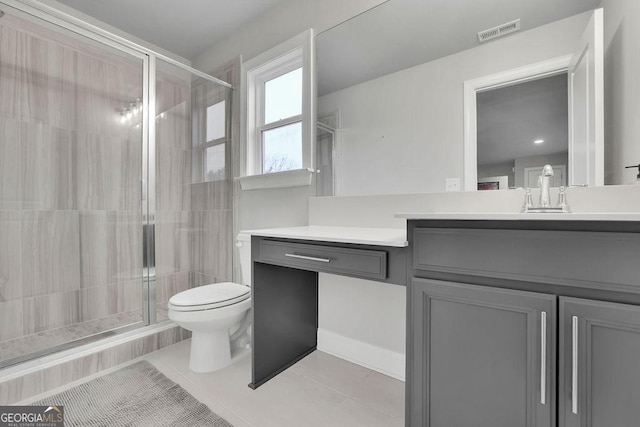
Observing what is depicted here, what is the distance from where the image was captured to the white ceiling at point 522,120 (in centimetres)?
115

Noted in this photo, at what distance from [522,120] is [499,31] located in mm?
437

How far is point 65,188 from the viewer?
195cm

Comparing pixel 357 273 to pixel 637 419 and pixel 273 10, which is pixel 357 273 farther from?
pixel 273 10

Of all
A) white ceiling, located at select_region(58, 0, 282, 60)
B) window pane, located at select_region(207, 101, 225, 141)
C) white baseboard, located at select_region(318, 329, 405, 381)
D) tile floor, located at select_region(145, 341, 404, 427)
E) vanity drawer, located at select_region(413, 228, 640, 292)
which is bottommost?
tile floor, located at select_region(145, 341, 404, 427)

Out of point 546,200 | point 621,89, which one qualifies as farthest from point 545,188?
point 621,89

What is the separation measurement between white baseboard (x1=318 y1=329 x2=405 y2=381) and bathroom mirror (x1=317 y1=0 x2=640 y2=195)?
0.93 m

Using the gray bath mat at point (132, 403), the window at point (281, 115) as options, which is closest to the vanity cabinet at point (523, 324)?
the gray bath mat at point (132, 403)

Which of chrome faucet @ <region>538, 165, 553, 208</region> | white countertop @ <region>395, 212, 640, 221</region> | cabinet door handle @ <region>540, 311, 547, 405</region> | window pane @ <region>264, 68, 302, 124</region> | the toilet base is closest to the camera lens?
white countertop @ <region>395, 212, 640, 221</region>

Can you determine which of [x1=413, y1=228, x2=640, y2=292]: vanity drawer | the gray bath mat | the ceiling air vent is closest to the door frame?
the ceiling air vent

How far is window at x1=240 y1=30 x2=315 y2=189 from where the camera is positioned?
6.28ft

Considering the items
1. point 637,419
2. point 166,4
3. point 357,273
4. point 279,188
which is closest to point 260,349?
point 357,273

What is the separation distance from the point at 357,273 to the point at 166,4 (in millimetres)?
2426

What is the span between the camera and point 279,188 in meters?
2.12

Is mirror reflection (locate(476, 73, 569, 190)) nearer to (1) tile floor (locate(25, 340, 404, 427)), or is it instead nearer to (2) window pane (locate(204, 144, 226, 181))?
(1) tile floor (locate(25, 340, 404, 427))
